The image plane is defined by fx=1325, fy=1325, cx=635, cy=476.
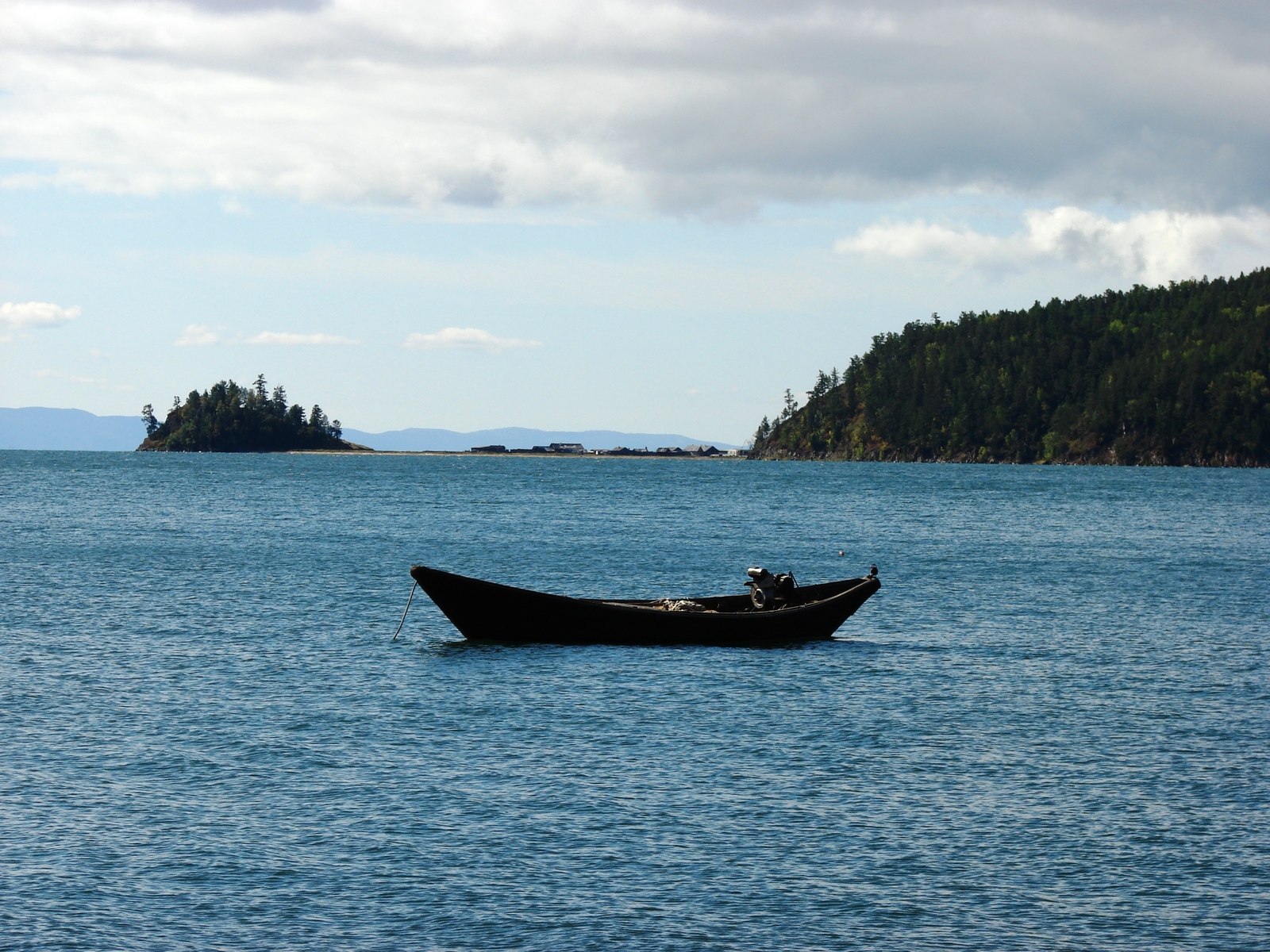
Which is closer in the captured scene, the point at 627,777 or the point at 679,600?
the point at 627,777

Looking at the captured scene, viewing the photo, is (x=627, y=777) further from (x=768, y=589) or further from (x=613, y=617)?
(x=768, y=589)

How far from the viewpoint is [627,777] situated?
934 inches

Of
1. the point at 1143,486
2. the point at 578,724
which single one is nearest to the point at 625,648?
the point at 578,724

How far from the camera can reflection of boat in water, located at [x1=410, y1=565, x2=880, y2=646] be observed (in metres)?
37.7

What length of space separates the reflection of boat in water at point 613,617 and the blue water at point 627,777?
74 centimetres

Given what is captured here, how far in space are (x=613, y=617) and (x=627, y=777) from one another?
46.8ft

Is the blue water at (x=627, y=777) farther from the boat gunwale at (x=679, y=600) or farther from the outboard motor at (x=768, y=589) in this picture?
the outboard motor at (x=768, y=589)

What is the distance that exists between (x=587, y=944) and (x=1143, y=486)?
176539mm

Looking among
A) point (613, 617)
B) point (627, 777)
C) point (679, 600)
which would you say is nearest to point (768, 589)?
point (679, 600)

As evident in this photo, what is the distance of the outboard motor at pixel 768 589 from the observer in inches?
1603

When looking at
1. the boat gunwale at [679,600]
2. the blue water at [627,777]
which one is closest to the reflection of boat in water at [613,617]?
the boat gunwale at [679,600]

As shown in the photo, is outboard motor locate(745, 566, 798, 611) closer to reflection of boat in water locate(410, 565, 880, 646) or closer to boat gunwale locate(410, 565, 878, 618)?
reflection of boat in water locate(410, 565, 880, 646)

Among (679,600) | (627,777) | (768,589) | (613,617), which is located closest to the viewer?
(627,777)

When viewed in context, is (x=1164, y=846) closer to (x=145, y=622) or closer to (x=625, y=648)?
(x=625, y=648)
